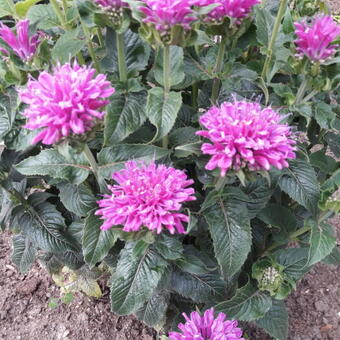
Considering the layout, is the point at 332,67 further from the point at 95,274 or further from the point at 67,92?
the point at 95,274

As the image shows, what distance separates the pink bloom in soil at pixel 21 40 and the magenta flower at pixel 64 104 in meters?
0.20

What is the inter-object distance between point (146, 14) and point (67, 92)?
246mm

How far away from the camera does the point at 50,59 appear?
1.16 m

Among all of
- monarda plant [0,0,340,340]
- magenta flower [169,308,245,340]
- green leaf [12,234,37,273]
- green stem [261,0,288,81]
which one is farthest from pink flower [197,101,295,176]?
green leaf [12,234,37,273]

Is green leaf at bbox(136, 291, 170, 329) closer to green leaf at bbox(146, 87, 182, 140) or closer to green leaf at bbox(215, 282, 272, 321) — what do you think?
green leaf at bbox(215, 282, 272, 321)

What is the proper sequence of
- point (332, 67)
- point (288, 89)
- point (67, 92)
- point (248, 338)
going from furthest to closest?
point (248, 338), point (288, 89), point (332, 67), point (67, 92)

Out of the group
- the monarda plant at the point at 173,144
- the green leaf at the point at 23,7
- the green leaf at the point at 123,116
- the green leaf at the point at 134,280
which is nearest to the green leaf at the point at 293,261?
the monarda plant at the point at 173,144

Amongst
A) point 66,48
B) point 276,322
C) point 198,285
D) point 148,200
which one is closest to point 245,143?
point 148,200

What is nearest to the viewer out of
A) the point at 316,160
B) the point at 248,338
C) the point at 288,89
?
the point at 288,89

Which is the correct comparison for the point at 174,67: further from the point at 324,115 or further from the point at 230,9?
the point at 324,115

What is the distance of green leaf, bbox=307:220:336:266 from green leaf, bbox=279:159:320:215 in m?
0.05

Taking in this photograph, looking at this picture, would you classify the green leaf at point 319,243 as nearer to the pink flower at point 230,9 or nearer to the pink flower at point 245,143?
the pink flower at point 245,143

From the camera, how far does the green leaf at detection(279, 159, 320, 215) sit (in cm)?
124

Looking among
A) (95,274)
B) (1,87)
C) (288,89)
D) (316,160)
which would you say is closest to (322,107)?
(288,89)
